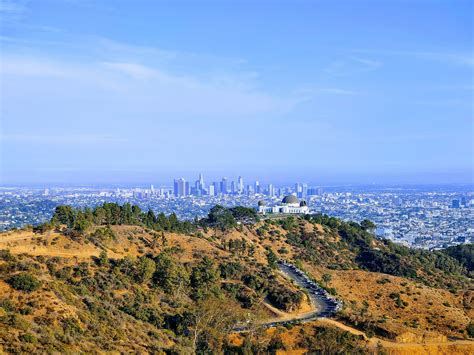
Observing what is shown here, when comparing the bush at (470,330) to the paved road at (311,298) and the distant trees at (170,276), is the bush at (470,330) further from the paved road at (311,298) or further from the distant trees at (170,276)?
the distant trees at (170,276)

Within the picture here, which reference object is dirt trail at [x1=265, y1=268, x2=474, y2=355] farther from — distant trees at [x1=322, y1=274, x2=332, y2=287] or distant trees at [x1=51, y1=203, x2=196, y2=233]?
distant trees at [x1=51, y1=203, x2=196, y2=233]

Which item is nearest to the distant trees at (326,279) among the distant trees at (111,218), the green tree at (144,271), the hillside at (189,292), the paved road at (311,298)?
the hillside at (189,292)

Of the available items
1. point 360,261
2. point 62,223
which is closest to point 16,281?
point 62,223

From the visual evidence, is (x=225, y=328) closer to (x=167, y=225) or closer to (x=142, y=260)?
(x=142, y=260)

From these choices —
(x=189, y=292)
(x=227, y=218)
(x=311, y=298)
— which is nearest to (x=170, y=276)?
(x=189, y=292)

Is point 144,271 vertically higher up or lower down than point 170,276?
higher up

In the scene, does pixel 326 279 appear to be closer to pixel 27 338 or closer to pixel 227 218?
pixel 227 218

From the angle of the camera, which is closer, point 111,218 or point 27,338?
point 27,338
